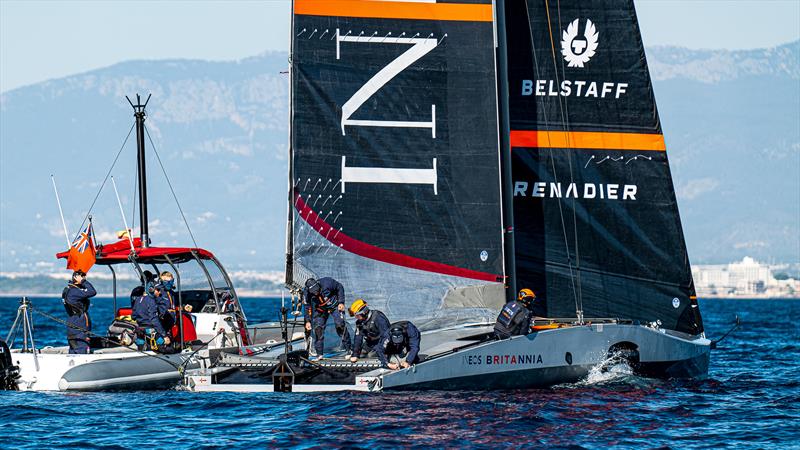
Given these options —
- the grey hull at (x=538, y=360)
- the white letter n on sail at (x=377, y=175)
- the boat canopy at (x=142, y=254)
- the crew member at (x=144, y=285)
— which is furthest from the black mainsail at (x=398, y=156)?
the crew member at (x=144, y=285)

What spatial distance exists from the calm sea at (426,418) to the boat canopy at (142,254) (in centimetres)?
317

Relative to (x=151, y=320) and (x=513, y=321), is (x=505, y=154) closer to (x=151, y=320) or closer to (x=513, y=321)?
(x=513, y=321)

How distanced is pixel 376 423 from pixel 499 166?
6.42 metres

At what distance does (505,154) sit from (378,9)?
3.18m

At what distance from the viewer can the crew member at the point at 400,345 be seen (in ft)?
66.2

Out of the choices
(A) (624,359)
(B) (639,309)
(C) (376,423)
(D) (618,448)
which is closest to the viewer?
(D) (618,448)

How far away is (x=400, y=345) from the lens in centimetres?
2050

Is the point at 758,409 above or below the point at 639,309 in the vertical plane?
below

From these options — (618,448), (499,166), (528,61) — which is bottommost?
(618,448)

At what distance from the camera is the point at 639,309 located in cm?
2367

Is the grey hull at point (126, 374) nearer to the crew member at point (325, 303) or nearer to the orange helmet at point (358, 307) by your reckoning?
the crew member at point (325, 303)

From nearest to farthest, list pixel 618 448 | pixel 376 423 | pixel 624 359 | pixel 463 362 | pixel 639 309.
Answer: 1. pixel 618 448
2. pixel 376 423
3. pixel 463 362
4. pixel 624 359
5. pixel 639 309

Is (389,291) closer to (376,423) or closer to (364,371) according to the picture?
(364,371)

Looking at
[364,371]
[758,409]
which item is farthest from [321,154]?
[758,409]
